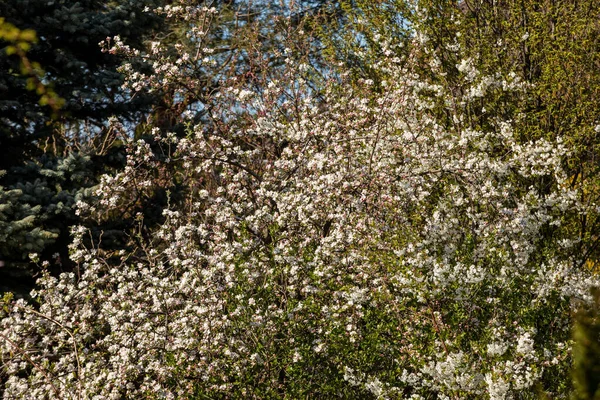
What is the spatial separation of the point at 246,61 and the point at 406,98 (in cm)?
711

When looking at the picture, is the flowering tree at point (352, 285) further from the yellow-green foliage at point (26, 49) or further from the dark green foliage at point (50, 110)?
A: the yellow-green foliage at point (26, 49)

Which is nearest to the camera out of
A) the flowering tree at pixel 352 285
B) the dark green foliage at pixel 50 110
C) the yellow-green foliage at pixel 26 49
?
the yellow-green foliage at pixel 26 49

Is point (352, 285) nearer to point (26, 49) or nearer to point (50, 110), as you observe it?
point (26, 49)

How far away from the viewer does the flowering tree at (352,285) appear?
186 inches

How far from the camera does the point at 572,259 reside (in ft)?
20.9

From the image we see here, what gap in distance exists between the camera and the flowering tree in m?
4.73

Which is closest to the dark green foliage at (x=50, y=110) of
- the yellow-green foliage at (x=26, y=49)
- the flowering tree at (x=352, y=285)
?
the flowering tree at (x=352, y=285)

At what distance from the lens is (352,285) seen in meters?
5.24

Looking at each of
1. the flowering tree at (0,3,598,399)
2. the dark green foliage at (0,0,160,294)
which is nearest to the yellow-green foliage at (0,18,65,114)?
the flowering tree at (0,3,598,399)

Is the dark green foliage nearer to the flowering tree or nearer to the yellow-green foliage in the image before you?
the flowering tree

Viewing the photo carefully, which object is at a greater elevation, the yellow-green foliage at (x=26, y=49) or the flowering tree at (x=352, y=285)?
the flowering tree at (x=352, y=285)

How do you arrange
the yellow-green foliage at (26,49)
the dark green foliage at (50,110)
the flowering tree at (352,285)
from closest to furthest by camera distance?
the yellow-green foliage at (26,49) < the flowering tree at (352,285) < the dark green foliage at (50,110)

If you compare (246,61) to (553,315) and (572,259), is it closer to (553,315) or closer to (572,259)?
(572,259)

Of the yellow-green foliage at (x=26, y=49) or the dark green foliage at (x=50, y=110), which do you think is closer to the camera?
the yellow-green foliage at (x=26, y=49)
